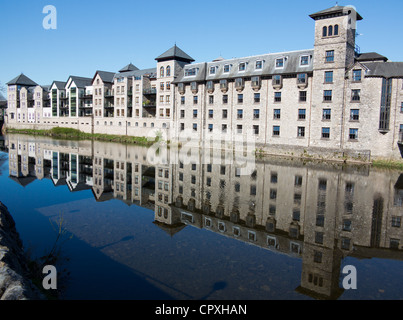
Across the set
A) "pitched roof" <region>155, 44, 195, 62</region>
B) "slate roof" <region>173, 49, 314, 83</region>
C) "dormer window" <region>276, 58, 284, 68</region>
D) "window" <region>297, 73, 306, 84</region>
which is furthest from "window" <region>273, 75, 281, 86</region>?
"pitched roof" <region>155, 44, 195, 62</region>

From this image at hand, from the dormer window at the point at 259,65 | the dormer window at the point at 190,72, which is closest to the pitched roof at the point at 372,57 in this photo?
the dormer window at the point at 259,65

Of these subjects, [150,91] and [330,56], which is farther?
[150,91]

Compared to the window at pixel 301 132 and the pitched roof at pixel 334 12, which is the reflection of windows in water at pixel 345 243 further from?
the pitched roof at pixel 334 12

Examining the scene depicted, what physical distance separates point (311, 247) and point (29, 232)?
1061 cm

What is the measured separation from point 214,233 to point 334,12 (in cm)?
3278

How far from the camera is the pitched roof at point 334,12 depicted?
34.9 metres

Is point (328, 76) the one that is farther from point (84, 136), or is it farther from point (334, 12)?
point (84, 136)

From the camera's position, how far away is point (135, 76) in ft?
211

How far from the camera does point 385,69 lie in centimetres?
3506

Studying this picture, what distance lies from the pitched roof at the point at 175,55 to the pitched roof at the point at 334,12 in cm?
2454

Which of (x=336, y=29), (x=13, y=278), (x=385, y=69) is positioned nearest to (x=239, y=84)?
(x=336, y=29)
